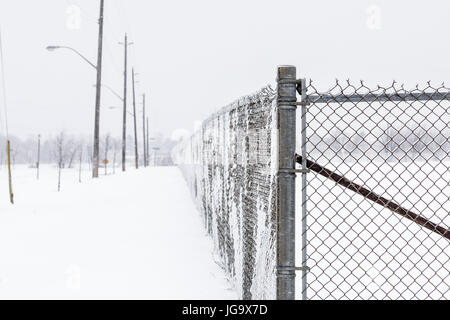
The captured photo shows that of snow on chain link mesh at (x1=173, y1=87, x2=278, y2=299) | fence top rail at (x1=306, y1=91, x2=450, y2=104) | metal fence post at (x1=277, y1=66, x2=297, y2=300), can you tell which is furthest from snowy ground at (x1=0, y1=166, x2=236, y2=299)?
fence top rail at (x1=306, y1=91, x2=450, y2=104)

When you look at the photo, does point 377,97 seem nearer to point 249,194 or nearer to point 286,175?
point 286,175

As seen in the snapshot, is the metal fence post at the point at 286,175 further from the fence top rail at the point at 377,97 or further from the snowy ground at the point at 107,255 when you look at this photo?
the snowy ground at the point at 107,255

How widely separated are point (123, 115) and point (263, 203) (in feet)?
118

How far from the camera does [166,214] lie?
10180 mm

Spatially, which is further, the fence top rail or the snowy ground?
the snowy ground

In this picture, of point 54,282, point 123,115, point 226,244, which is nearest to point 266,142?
point 226,244

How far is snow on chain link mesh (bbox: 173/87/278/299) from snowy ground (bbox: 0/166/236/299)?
574 mm

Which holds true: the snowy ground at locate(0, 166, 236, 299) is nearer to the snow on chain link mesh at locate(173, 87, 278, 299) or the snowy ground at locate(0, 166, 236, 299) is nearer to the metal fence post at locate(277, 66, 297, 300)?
the snow on chain link mesh at locate(173, 87, 278, 299)

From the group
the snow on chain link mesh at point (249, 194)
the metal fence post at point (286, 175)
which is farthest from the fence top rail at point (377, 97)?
the snow on chain link mesh at point (249, 194)

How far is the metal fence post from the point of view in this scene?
2672 millimetres

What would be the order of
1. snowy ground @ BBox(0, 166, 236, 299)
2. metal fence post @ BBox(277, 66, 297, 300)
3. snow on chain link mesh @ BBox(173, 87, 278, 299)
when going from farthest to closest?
snowy ground @ BBox(0, 166, 236, 299) → snow on chain link mesh @ BBox(173, 87, 278, 299) → metal fence post @ BBox(277, 66, 297, 300)

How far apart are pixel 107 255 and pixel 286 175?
4.35m

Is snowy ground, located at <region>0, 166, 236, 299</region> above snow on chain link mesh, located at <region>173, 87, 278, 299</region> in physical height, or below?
below
